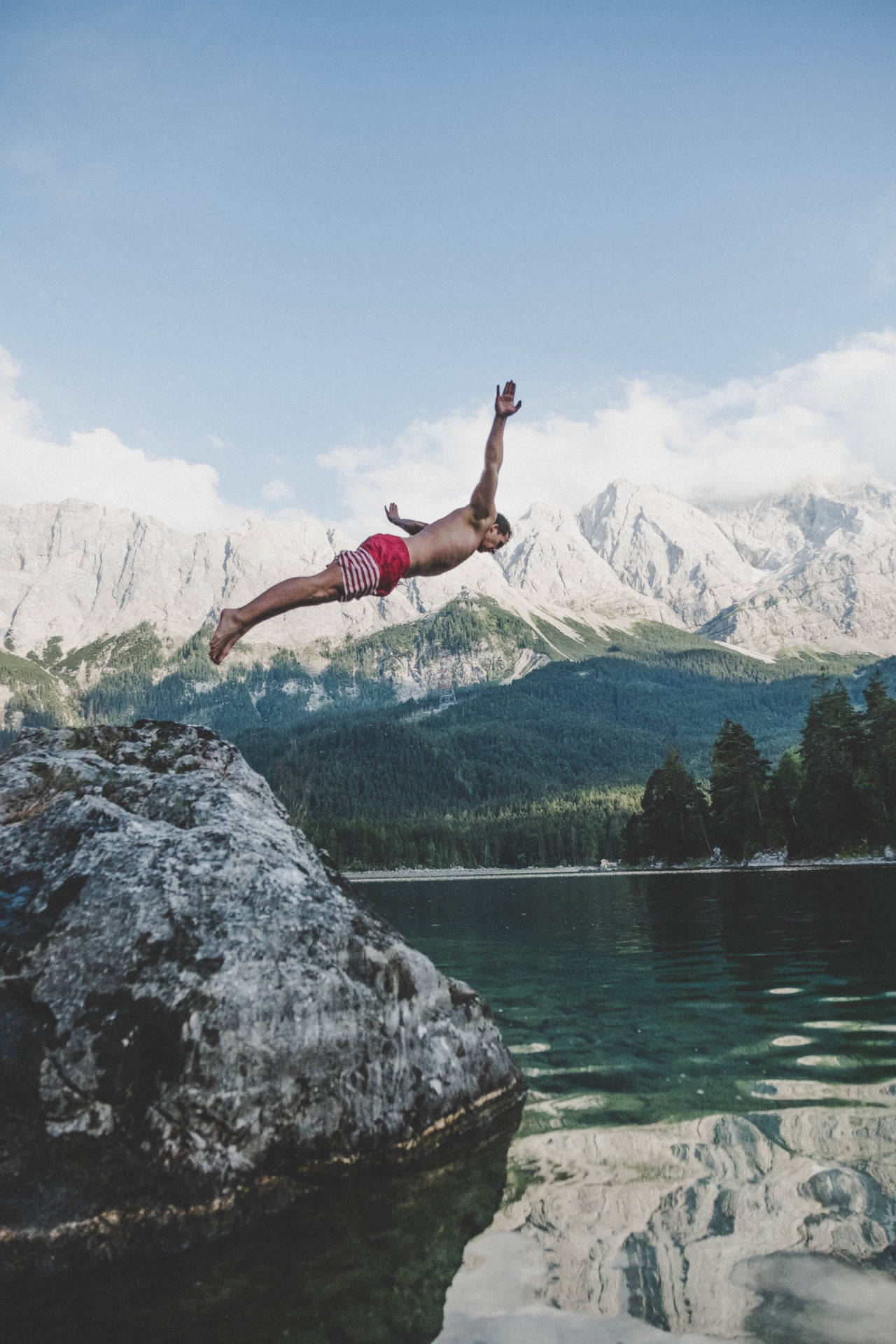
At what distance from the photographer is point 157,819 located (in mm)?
7363

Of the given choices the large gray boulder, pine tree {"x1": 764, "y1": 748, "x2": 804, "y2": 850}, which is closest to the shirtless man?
the large gray boulder

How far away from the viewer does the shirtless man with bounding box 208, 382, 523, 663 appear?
8086mm

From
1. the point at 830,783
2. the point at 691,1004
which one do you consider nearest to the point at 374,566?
the point at 691,1004

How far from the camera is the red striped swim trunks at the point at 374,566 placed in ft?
27.7

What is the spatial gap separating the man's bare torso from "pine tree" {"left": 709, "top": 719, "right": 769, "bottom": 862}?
7676 cm

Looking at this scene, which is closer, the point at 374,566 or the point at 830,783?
the point at 374,566

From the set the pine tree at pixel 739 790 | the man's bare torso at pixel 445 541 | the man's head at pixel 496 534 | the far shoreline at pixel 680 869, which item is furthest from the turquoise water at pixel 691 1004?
the pine tree at pixel 739 790

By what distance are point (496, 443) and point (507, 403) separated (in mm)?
441

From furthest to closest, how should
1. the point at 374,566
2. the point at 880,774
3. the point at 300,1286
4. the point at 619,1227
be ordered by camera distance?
the point at 880,774
the point at 374,566
the point at 619,1227
the point at 300,1286

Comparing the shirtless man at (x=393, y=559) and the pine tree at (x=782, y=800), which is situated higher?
the shirtless man at (x=393, y=559)

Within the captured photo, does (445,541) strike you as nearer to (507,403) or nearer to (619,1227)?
(507,403)

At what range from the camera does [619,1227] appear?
4879 millimetres

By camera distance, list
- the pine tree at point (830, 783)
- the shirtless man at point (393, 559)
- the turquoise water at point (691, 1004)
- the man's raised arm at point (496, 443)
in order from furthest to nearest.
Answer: the pine tree at point (830, 783) < the man's raised arm at point (496, 443) < the shirtless man at point (393, 559) < the turquoise water at point (691, 1004)

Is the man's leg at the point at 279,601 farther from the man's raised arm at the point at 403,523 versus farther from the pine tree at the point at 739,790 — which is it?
the pine tree at the point at 739,790
